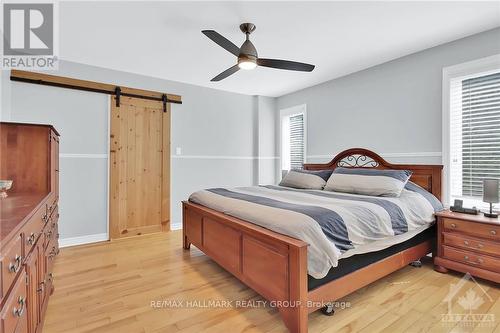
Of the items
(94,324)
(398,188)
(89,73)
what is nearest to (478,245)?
(398,188)

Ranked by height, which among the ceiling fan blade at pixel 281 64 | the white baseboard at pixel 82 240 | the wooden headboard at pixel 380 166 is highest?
the ceiling fan blade at pixel 281 64

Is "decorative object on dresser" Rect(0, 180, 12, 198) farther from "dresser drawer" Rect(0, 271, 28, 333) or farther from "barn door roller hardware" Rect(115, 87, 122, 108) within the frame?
"barn door roller hardware" Rect(115, 87, 122, 108)

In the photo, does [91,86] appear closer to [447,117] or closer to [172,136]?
[172,136]

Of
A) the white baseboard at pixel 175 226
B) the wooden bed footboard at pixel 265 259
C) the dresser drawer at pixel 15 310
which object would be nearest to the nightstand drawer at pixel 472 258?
the wooden bed footboard at pixel 265 259

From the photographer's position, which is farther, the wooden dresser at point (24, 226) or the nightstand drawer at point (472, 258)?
the nightstand drawer at point (472, 258)

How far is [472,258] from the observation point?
244 cm

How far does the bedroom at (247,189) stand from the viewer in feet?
6.07

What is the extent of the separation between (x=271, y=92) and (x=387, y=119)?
7.37ft

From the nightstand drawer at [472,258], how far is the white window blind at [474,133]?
72 centimetres

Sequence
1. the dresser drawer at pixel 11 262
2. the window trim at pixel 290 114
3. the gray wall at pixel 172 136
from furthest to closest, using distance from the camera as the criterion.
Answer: the window trim at pixel 290 114, the gray wall at pixel 172 136, the dresser drawer at pixel 11 262

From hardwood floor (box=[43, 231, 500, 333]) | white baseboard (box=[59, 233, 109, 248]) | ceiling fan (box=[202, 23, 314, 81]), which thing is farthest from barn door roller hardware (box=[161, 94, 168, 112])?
hardwood floor (box=[43, 231, 500, 333])

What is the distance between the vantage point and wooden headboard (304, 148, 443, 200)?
306cm

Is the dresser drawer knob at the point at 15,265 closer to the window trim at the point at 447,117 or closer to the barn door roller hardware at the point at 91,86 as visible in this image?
the barn door roller hardware at the point at 91,86

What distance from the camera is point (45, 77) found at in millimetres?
3365
